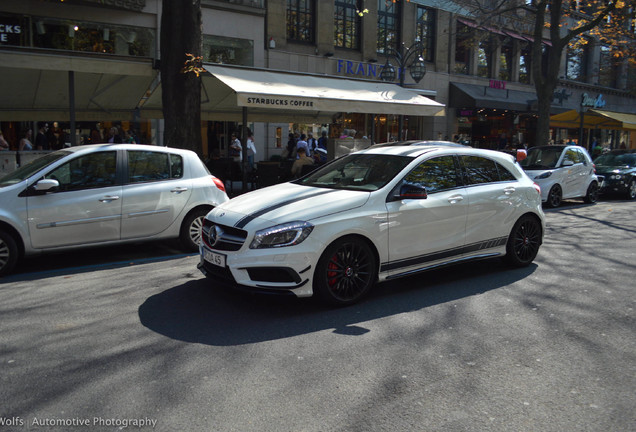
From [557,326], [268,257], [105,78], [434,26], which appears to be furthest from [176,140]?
[434,26]

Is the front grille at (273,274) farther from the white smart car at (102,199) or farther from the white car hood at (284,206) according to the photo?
the white smart car at (102,199)

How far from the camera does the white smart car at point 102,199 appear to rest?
6.49 meters

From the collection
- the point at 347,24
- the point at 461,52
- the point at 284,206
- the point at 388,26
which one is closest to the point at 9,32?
the point at 347,24

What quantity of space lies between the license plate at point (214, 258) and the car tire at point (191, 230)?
8.32 feet

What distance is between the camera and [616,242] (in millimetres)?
9109

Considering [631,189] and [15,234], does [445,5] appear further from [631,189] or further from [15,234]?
[15,234]

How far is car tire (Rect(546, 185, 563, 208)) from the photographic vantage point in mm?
14109

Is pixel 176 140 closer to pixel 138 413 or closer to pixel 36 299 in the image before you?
pixel 36 299

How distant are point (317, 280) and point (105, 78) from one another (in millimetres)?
11270

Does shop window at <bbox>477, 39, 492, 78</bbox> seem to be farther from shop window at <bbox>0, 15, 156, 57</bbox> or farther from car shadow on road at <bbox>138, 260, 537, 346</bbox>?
car shadow on road at <bbox>138, 260, 537, 346</bbox>

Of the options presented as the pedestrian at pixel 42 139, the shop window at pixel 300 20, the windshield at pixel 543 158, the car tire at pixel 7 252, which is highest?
the shop window at pixel 300 20

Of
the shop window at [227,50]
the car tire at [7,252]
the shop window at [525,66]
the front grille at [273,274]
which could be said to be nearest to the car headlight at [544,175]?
the front grille at [273,274]

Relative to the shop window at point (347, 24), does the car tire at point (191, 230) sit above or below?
below

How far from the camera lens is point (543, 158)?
581 inches
